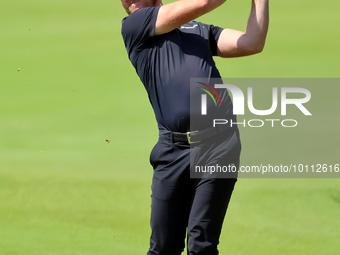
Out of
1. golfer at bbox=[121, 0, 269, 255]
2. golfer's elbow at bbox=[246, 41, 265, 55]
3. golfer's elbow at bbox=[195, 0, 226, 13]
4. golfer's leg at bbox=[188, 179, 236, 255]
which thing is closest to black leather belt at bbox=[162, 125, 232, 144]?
golfer at bbox=[121, 0, 269, 255]

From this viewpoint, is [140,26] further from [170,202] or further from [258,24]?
[170,202]

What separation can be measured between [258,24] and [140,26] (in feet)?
1.89

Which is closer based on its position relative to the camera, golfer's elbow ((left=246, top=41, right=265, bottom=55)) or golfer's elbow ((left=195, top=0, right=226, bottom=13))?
golfer's elbow ((left=195, top=0, right=226, bottom=13))

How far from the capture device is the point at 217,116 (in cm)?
233

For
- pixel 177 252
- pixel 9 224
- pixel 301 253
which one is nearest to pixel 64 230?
pixel 9 224

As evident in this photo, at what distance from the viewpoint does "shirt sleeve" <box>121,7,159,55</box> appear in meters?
2.33

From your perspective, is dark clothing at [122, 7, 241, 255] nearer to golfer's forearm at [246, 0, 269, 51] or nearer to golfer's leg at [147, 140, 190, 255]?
golfer's leg at [147, 140, 190, 255]

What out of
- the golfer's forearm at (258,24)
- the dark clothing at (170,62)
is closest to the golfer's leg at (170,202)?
the dark clothing at (170,62)

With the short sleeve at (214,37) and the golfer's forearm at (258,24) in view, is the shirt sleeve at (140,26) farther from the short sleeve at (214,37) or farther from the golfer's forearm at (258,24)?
the golfer's forearm at (258,24)

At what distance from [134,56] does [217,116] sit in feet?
1.79

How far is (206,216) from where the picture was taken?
2.29 metres

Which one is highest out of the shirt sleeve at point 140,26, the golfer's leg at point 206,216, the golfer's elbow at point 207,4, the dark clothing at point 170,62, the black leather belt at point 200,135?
the golfer's elbow at point 207,4

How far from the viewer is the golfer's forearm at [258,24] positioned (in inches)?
90.4

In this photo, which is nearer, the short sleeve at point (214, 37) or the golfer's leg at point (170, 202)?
the golfer's leg at point (170, 202)
